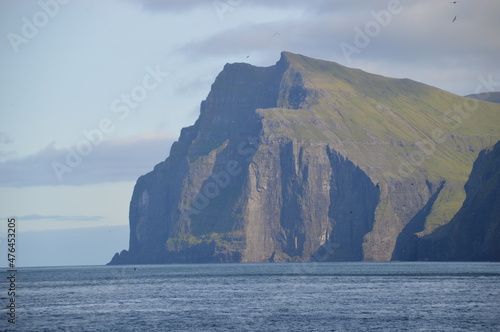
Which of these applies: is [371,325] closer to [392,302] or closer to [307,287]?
[392,302]

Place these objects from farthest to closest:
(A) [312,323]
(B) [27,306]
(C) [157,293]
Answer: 1. (C) [157,293]
2. (B) [27,306]
3. (A) [312,323]

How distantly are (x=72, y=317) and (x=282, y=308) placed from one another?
27401 millimetres

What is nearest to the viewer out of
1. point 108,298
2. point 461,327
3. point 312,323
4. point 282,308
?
point 461,327

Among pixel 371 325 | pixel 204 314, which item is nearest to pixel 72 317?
pixel 204 314

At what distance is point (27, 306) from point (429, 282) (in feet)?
255

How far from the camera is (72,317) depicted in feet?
341

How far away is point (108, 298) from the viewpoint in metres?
135

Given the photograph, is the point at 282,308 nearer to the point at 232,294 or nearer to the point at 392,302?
the point at 392,302

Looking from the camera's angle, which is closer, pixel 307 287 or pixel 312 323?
pixel 312 323

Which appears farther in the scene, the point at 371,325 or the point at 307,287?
the point at 307,287

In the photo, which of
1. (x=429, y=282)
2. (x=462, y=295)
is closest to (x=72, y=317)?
(x=462, y=295)

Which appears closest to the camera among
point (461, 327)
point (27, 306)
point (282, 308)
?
point (461, 327)

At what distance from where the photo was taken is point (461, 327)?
87000 mm

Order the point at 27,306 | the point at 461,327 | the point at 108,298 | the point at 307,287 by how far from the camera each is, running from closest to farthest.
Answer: the point at 461,327 < the point at 27,306 < the point at 108,298 < the point at 307,287
